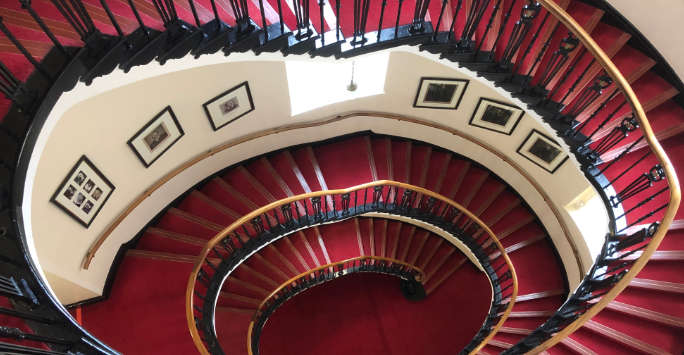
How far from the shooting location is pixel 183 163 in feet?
22.7

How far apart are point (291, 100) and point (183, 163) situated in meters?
2.20

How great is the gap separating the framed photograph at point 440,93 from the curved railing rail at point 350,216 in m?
1.82

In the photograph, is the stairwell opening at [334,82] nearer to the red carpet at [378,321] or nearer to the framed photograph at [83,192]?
the framed photograph at [83,192]

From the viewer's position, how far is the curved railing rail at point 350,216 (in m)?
6.26

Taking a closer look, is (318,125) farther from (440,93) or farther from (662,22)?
(662,22)

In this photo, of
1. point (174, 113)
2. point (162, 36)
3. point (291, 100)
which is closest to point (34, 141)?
point (162, 36)

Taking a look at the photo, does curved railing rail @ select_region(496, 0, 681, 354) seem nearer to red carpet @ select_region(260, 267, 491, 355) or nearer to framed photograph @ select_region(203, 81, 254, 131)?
red carpet @ select_region(260, 267, 491, 355)

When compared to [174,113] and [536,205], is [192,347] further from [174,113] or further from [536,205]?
[536,205]

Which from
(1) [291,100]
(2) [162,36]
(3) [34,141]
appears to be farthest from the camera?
(1) [291,100]

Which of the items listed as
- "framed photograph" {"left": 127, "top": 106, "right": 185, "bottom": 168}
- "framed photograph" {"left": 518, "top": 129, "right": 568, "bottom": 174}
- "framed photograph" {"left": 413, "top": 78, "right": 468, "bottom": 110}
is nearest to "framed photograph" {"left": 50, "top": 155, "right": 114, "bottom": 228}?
"framed photograph" {"left": 127, "top": 106, "right": 185, "bottom": 168}

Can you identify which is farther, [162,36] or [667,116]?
[667,116]

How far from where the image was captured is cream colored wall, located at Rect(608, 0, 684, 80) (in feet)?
17.2

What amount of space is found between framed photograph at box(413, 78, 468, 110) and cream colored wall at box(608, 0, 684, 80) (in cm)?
254

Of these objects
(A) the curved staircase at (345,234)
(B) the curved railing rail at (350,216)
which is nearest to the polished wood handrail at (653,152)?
(B) the curved railing rail at (350,216)
